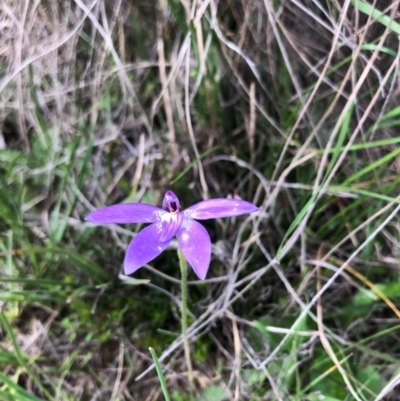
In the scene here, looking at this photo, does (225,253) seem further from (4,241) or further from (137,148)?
(4,241)

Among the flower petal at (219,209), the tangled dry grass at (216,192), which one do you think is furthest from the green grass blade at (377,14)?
the flower petal at (219,209)

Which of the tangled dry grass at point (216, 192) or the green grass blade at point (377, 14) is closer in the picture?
the green grass blade at point (377, 14)

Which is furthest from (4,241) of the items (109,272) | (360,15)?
→ (360,15)

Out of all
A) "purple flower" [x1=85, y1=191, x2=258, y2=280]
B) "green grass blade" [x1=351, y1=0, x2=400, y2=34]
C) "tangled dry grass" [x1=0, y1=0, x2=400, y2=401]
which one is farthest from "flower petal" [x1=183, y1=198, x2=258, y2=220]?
"green grass blade" [x1=351, y1=0, x2=400, y2=34]

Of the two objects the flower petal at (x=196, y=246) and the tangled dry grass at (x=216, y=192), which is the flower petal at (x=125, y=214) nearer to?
the flower petal at (x=196, y=246)

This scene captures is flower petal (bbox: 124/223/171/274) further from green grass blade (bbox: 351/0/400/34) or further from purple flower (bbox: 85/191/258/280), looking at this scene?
green grass blade (bbox: 351/0/400/34)

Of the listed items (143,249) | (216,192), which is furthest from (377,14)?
(143,249)

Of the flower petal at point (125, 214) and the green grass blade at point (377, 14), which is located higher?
the green grass blade at point (377, 14)
